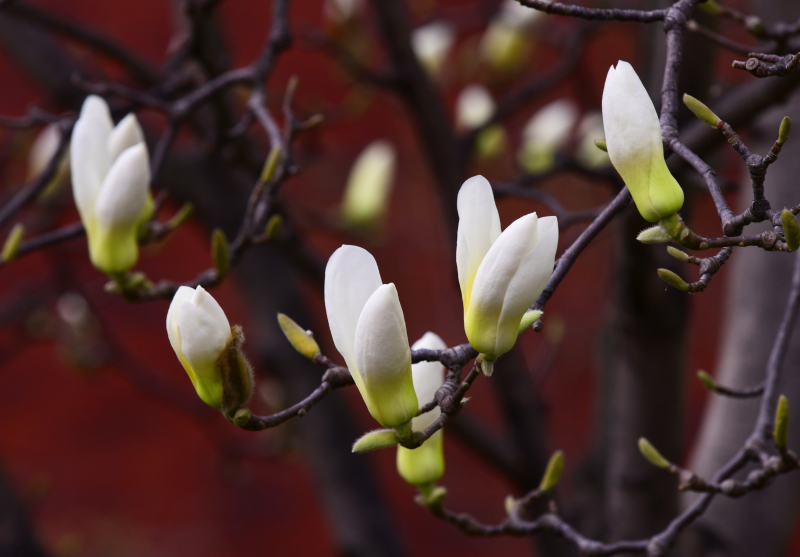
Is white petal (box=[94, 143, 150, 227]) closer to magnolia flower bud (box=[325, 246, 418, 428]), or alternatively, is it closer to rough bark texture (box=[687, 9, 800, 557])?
magnolia flower bud (box=[325, 246, 418, 428])

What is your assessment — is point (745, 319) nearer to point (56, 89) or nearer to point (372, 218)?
point (372, 218)

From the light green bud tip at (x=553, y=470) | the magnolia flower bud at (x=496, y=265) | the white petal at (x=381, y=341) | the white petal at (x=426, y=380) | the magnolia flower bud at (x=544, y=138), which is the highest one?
the magnolia flower bud at (x=496, y=265)

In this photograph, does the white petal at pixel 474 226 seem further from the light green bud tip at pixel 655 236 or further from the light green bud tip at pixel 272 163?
the light green bud tip at pixel 272 163

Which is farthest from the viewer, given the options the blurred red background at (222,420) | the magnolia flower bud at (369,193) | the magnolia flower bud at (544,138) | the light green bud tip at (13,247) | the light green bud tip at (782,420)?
the blurred red background at (222,420)

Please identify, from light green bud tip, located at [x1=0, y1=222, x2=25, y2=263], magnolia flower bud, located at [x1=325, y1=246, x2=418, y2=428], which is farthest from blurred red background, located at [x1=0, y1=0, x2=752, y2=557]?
magnolia flower bud, located at [x1=325, y1=246, x2=418, y2=428]

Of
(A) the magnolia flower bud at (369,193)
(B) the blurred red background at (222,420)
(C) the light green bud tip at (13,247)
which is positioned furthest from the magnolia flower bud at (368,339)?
(B) the blurred red background at (222,420)

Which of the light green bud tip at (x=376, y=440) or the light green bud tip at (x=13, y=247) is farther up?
the light green bud tip at (x=376, y=440)
